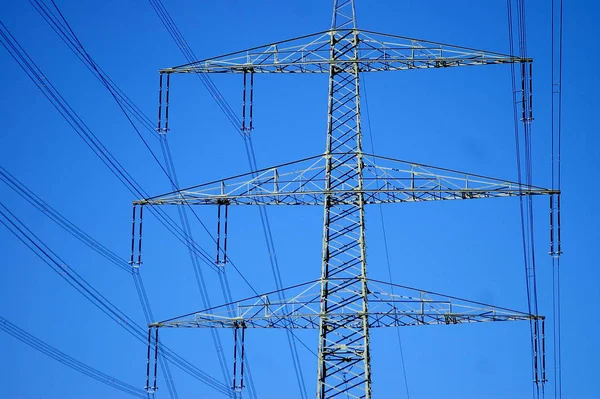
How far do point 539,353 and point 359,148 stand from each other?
1207 cm

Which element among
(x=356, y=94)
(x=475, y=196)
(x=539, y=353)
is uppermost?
(x=356, y=94)

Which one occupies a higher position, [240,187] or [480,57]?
[480,57]

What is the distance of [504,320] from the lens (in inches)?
2884

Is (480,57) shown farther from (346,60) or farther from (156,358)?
(156,358)

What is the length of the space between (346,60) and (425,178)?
23.4 ft

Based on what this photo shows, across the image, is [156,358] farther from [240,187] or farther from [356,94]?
[356,94]

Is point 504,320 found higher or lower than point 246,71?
lower

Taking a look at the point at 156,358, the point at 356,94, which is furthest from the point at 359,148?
the point at 156,358

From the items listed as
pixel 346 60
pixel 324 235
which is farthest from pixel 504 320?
pixel 346 60

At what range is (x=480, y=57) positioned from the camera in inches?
Result: 3000

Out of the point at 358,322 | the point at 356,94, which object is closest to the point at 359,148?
the point at 356,94

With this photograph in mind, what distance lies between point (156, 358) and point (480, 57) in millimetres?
19666

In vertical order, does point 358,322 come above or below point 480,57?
below

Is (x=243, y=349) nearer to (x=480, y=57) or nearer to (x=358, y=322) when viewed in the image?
(x=358, y=322)
